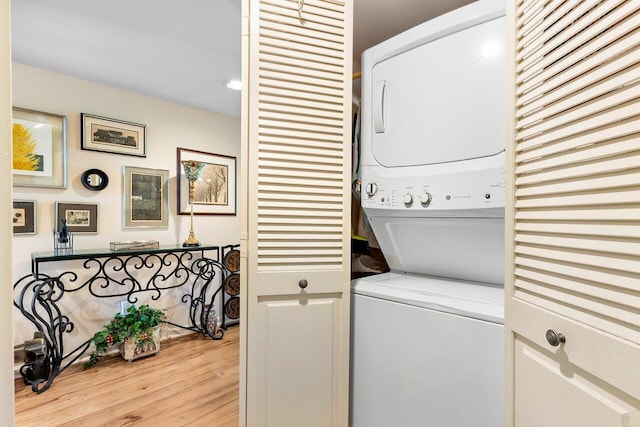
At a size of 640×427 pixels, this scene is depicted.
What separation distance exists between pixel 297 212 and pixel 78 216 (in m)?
2.20

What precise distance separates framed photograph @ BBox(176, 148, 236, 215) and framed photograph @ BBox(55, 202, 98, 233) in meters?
0.70

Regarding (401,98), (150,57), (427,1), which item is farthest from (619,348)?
(150,57)

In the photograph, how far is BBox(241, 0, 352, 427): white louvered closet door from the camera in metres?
1.17

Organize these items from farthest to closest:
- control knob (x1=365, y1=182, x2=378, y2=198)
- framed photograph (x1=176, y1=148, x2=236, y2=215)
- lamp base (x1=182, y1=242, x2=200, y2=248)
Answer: framed photograph (x1=176, y1=148, x2=236, y2=215), lamp base (x1=182, y1=242, x2=200, y2=248), control knob (x1=365, y1=182, x2=378, y2=198)

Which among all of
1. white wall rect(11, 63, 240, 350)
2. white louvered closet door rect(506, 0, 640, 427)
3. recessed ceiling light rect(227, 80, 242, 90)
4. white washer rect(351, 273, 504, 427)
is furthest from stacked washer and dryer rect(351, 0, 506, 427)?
white wall rect(11, 63, 240, 350)

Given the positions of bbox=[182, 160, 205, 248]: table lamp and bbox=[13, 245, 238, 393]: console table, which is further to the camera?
bbox=[182, 160, 205, 248]: table lamp

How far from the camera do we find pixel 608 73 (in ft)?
1.85

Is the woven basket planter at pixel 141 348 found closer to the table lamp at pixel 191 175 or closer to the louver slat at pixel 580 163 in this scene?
the table lamp at pixel 191 175

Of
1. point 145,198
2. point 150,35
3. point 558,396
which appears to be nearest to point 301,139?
point 558,396

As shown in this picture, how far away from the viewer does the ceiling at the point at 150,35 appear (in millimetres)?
1524

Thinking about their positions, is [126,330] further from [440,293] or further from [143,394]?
[440,293]

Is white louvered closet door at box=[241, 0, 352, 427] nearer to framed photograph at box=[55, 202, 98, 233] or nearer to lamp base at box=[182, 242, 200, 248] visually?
lamp base at box=[182, 242, 200, 248]

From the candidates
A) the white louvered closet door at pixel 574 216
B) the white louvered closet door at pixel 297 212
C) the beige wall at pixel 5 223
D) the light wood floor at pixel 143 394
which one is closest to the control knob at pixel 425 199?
the white louvered closet door at pixel 297 212

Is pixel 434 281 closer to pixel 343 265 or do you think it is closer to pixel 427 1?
pixel 343 265
